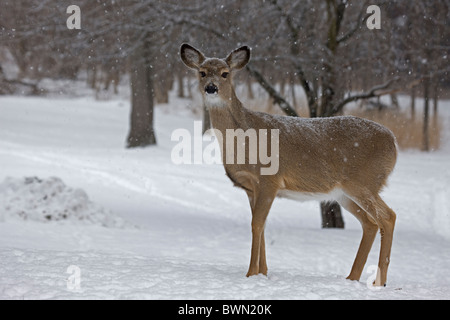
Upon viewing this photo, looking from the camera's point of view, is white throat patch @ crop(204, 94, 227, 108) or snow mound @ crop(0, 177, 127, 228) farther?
snow mound @ crop(0, 177, 127, 228)

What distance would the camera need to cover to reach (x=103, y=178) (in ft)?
46.6

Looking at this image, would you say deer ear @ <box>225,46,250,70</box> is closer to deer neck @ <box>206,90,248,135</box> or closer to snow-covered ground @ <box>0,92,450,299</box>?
deer neck @ <box>206,90,248,135</box>

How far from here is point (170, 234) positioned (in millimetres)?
9438

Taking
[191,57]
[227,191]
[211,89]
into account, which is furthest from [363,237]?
[227,191]

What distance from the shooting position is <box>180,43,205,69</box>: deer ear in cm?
523

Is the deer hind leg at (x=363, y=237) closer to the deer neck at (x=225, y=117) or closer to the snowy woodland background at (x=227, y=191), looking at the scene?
the snowy woodland background at (x=227, y=191)

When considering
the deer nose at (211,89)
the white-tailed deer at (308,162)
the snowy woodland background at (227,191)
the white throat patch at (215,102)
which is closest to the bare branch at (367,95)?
the snowy woodland background at (227,191)

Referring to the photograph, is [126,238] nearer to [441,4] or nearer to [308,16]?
[308,16]

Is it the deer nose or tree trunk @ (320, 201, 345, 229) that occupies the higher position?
the deer nose

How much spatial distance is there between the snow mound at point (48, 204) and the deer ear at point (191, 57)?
5000mm

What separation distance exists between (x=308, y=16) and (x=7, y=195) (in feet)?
19.3

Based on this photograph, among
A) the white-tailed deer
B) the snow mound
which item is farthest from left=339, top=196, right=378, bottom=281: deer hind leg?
the snow mound

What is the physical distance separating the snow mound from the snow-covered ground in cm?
3
